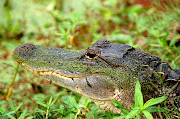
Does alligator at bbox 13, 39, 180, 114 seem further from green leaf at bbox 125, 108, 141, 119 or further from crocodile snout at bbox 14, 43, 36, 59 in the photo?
green leaf at bbox 125, 108, 141, 119

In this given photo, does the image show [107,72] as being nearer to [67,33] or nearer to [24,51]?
[24,51]

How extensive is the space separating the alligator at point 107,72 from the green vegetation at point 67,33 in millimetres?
236

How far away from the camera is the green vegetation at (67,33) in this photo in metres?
2.99

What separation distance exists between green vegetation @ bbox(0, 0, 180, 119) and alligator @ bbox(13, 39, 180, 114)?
24cm

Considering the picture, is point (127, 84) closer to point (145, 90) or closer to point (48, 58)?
point (145, 90)

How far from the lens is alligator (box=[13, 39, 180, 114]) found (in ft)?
7.23

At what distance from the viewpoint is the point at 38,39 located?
459 cm

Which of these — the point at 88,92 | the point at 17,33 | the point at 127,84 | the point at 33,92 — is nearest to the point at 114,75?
the point at 127,84

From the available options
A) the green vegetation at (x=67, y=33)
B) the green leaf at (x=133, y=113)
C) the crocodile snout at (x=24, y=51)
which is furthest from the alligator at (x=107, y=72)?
the green leaf at (x=133, y=113)

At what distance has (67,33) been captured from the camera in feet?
10.5

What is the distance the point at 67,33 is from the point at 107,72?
122 centimetres

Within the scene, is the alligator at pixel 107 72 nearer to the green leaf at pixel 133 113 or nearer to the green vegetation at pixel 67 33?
the green vegetation at pixel 67 33

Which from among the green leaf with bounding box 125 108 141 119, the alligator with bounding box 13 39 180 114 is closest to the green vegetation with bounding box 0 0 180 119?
the alligator with bounding box 13 39 180 114

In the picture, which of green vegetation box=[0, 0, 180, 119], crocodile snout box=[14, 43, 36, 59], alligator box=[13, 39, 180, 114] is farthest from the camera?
green vegetation box=[0, 0, 180, 119]
